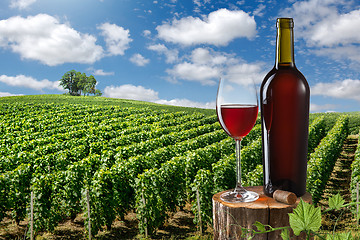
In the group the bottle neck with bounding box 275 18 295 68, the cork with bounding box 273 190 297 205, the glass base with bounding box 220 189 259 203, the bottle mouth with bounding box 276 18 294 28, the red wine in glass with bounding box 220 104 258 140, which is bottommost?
the glass base with bounding box 220 189 259 203

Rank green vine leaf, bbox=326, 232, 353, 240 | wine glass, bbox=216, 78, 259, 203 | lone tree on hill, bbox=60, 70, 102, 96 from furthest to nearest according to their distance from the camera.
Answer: lone tree on hill, bbox=60, 70, 102, 96 < wine glass, bbox=216, 78, 259, 203 < green vine leaf, bbox=326, 232, 353, 240

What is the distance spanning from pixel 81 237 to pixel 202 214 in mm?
3594

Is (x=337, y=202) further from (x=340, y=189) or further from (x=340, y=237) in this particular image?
(x=340, y=189)

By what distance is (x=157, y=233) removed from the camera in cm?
945

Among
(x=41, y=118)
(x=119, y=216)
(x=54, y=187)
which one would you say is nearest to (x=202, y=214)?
(x=119, y=216)

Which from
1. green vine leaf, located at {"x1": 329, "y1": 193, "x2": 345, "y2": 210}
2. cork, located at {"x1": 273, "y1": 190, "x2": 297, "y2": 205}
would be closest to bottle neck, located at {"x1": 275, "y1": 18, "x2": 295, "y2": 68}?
cork, located at {"x1": 273, "y1": 190, "x2": 297, "y2": 205}

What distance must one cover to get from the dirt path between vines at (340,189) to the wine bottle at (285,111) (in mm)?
6715

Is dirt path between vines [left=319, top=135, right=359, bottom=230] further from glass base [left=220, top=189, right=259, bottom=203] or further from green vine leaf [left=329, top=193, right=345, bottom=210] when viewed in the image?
green vine leaf [left=329, top=193, right=345, bottom=210]

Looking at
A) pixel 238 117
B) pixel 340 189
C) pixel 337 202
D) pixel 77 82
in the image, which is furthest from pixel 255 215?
pixel 77 82

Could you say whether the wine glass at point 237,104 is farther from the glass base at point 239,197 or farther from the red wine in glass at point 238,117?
the glass base at point 239,197

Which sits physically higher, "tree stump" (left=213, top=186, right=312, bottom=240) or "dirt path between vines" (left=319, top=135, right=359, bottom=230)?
"tree stump" (left=213, top=186, right=312, bottom=240)

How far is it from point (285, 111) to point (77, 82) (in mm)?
91017

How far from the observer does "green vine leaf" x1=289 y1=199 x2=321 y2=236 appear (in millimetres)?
530

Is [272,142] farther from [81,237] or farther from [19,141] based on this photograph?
[19,141]
